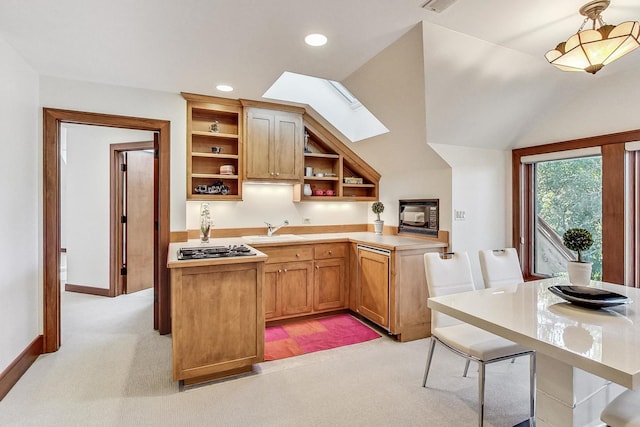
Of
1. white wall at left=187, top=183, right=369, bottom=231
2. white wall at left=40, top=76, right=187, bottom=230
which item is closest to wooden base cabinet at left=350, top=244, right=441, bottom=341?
white wall at left=187, top=183, right=369, bottom=231

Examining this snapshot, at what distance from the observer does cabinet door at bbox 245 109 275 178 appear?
365 cm

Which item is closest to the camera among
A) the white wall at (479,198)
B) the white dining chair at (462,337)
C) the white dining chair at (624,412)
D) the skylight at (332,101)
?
the white dining chair at (624,412)

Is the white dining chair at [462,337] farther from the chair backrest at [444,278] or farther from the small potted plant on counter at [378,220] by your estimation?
the small potted plant on counter at [378,220]

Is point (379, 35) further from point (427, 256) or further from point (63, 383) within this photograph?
point (63, 383)

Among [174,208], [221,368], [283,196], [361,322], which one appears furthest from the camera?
[283,196]

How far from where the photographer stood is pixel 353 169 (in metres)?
4.51

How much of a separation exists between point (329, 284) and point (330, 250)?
0.39m

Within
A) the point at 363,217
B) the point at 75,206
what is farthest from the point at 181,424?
the point at 75,206

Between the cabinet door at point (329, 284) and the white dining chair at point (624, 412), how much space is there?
Result: 2.65 metres

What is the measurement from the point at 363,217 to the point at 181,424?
129 inches

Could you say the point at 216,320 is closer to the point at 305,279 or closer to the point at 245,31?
the point at 305,279

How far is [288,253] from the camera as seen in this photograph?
3553mm

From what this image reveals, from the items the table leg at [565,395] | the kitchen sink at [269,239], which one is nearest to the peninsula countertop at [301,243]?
the kitchen sink at [269,239]

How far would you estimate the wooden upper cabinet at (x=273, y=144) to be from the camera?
3666mm
